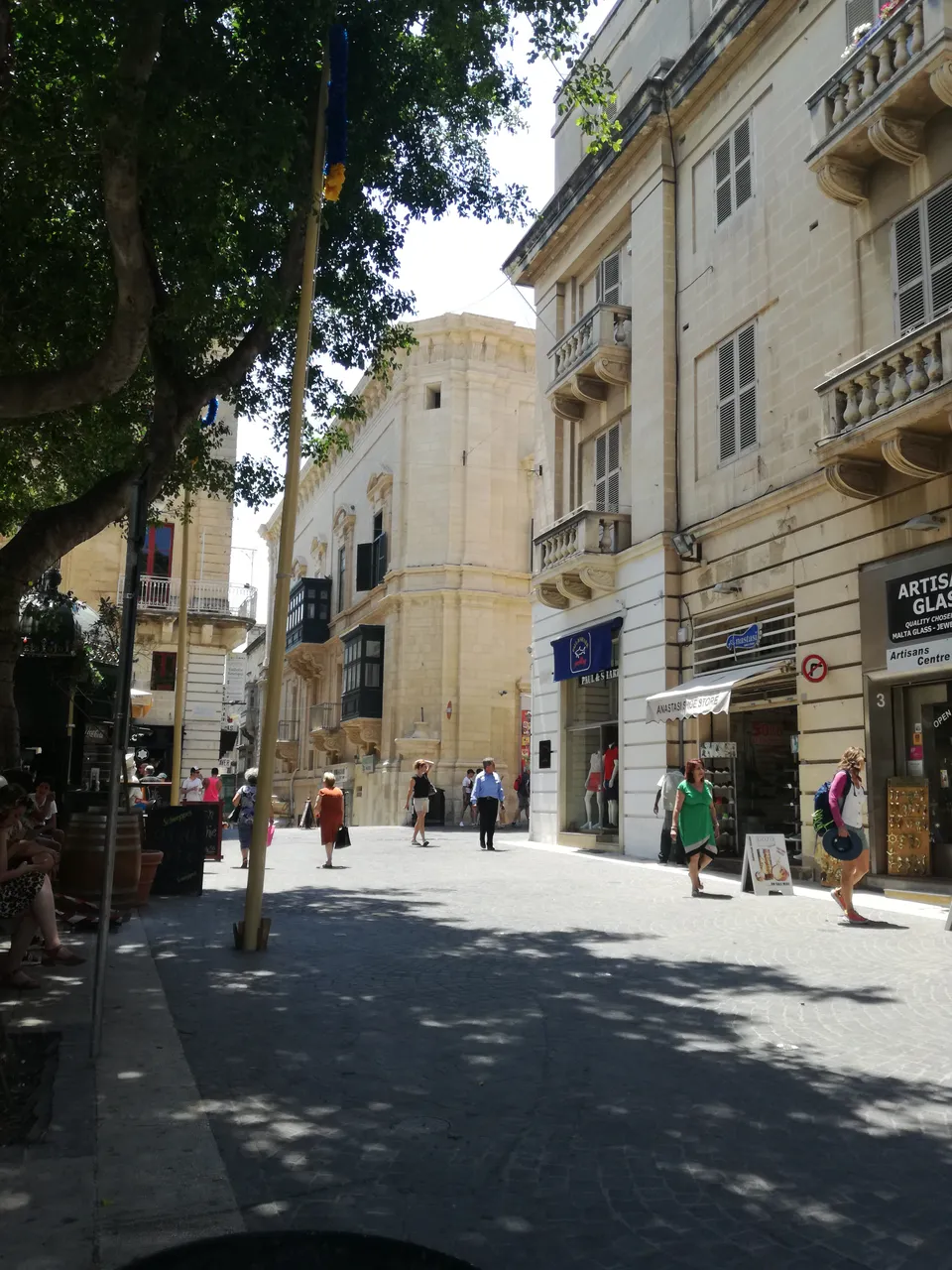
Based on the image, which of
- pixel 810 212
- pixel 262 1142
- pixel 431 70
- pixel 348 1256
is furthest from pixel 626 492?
pixel 348 1256

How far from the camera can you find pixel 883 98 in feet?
42.8

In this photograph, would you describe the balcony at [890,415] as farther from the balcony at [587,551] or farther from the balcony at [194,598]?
the balcony at [194,598]

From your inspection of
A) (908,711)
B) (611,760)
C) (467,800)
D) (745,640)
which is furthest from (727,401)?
(467,800)

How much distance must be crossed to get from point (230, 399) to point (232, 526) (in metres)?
26.5

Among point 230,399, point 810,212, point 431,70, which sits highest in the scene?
point 810,212

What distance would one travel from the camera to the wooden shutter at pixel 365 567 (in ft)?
138

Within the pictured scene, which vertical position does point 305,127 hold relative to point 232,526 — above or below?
below

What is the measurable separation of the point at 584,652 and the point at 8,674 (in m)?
12.9

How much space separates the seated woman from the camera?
6715 millimetres

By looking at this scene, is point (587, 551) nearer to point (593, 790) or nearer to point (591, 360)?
point (591, 360)

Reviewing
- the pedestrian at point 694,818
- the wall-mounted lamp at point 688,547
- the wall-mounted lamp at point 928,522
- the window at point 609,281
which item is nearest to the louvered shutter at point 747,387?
the wall-mounted lamp at point 688,547

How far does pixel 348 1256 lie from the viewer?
8.11 ft

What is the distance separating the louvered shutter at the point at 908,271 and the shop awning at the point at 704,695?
193 inches

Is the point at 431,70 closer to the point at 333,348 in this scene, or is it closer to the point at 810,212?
the point at 333,348
